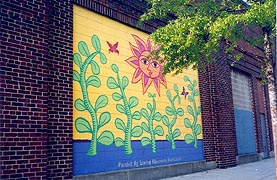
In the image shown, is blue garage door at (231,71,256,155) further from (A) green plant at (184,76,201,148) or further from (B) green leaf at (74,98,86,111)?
(B) green leaf at (74,98,86,111)

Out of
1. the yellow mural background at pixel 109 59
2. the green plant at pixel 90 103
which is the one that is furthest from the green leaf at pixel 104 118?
the yellow mural background at pixel 109 59

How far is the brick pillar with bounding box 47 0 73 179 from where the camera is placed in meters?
6.57

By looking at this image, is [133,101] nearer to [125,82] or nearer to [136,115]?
[136,115]

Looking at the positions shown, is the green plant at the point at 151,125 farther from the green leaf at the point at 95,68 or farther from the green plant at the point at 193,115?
the green leaf at the point at 95,68

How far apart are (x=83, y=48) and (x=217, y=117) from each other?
6824mm

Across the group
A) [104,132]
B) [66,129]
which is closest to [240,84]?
[104,132]

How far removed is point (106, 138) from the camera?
792cm

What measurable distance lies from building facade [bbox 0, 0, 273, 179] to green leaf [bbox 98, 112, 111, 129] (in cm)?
3

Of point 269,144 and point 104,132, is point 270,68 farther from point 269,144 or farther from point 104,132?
point 269,144

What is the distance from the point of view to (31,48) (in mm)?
6168

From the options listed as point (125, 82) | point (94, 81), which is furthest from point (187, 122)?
point (94, 81)

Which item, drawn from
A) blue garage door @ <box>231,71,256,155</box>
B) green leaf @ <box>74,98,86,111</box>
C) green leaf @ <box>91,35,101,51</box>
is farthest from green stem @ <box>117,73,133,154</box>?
blue garage door @ <box>231,71,256,155</box>

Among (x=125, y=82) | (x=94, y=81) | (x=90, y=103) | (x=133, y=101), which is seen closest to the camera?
(x=90, y=103)

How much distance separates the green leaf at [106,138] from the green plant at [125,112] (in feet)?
0.77
